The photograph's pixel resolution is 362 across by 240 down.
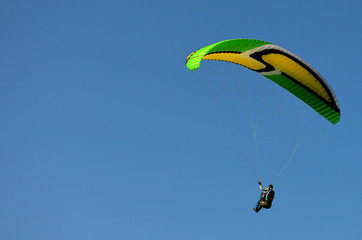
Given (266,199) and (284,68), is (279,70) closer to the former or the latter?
(284,68)

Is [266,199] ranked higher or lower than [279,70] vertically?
lower

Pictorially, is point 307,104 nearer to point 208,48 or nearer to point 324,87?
point 324,87

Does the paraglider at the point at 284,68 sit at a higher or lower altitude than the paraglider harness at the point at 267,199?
higher

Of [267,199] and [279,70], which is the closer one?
[267,199]

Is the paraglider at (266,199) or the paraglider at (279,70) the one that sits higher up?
the paraglider at (279,70)

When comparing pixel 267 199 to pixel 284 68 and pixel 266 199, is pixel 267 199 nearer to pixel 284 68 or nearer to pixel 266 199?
pixel 266 199

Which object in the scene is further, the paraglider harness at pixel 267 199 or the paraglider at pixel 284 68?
the paraglider at pixel 284 68

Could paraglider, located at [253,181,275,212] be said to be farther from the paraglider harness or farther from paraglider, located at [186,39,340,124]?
paraglider, located at [186,39,340,124]

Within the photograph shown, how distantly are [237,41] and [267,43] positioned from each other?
135 centimetres

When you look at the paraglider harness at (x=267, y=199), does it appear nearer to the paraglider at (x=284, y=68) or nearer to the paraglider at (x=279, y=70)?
the paraglider at (x=279, y=70)

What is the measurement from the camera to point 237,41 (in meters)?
24.6

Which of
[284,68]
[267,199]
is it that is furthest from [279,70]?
[267,199]

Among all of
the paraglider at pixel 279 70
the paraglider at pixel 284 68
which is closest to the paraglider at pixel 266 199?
the paraglider at pixel 279 70

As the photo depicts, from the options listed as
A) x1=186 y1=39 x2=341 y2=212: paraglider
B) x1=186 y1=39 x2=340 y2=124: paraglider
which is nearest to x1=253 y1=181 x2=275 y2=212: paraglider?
x1=186 y1=39 x2=341 y2=212: paraglider
